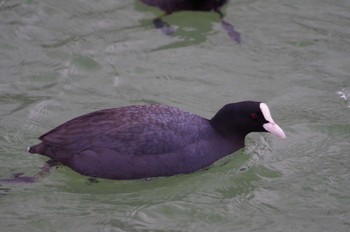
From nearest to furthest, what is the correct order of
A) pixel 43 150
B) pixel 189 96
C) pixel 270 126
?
pixel 43 150, pixel 270 126, pixel 189 96

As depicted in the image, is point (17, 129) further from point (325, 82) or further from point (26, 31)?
point (325, 82)

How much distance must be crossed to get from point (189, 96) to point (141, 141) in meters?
1.54

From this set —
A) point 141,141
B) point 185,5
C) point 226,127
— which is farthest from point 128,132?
point 185,5

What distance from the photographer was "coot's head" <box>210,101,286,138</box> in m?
6.07

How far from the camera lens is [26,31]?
27.3ft

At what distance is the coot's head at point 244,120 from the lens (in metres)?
6.07

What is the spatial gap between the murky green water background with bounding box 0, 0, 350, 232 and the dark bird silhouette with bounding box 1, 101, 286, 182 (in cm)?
15

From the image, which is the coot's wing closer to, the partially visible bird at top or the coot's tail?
the coot's tail

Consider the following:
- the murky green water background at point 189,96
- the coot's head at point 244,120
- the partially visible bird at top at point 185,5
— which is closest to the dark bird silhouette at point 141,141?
the coot's head at point 244,120

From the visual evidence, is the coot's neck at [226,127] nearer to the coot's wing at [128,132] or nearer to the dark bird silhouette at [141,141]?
the dark bird silhouette at [141,141]

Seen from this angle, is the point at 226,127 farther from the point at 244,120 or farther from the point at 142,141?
the point at 142,141

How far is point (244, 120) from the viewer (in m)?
6.11

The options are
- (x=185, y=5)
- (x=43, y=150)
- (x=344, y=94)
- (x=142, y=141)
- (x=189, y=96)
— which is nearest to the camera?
(x=142, y=141)

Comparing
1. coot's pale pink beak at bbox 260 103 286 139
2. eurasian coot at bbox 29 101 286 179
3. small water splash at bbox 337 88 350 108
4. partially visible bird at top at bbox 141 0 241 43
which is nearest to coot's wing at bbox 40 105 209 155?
eurasian coot at bbox 29 101 286 179
